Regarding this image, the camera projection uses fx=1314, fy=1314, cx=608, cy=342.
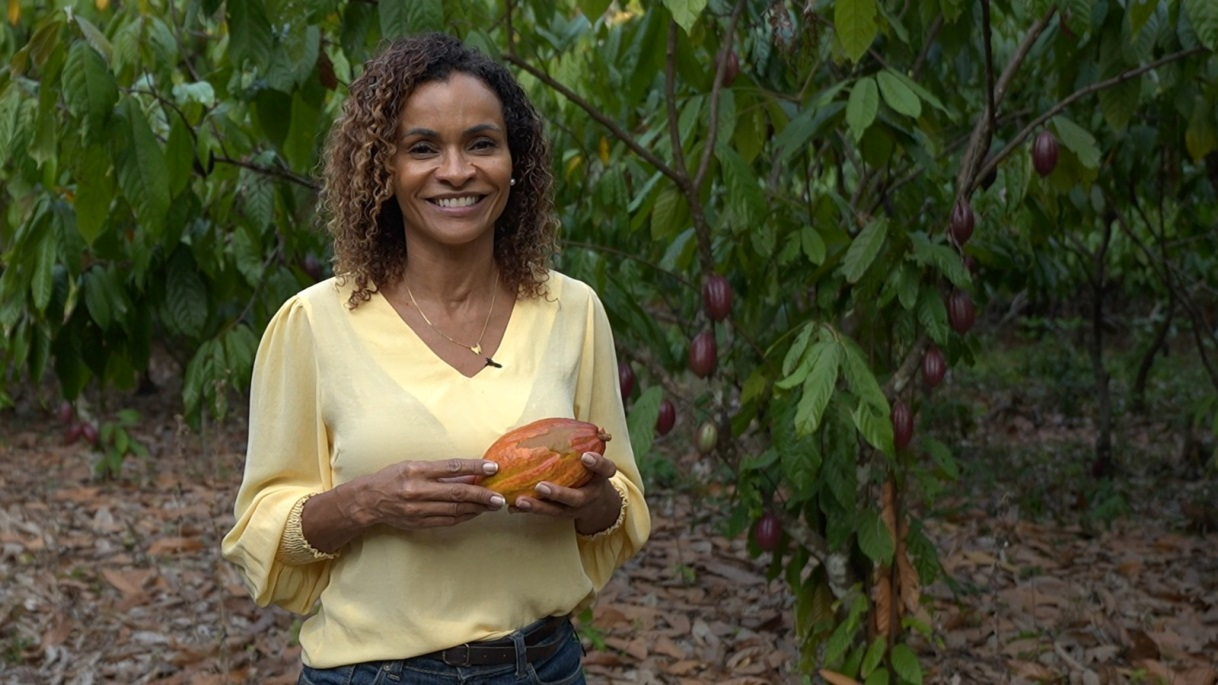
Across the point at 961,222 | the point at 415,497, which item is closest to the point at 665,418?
the point at 961,222

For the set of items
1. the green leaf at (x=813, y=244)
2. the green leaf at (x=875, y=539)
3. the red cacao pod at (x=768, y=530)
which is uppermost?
the green leaf at (x=813, y=244)

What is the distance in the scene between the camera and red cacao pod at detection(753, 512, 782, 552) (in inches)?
110

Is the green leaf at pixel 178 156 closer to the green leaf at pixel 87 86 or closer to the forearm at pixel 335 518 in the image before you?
Result: the green leaf at pixel 87 86

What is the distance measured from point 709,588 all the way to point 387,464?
2800 mm

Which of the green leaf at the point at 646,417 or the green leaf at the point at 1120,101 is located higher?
the green leaf at the point at 1120,101

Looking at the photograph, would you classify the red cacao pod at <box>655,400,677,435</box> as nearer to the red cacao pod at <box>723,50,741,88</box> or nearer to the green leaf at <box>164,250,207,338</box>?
the red cacao pod at <box>723,50,741,88</box>

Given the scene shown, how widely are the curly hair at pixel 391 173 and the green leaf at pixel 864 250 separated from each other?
3.00ft

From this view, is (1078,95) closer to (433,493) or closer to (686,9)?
(686,9)

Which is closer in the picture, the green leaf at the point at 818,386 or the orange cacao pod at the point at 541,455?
the orange cacao pod at the point at 541,455

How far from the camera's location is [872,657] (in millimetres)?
2785

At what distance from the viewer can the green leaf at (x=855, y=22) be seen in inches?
76.0

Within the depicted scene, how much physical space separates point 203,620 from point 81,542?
104 centimetres

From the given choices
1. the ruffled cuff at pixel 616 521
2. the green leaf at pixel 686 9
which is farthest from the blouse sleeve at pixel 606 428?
the green leaf at pixel 686 9

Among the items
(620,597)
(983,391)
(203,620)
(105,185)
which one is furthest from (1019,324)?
(105,185)
